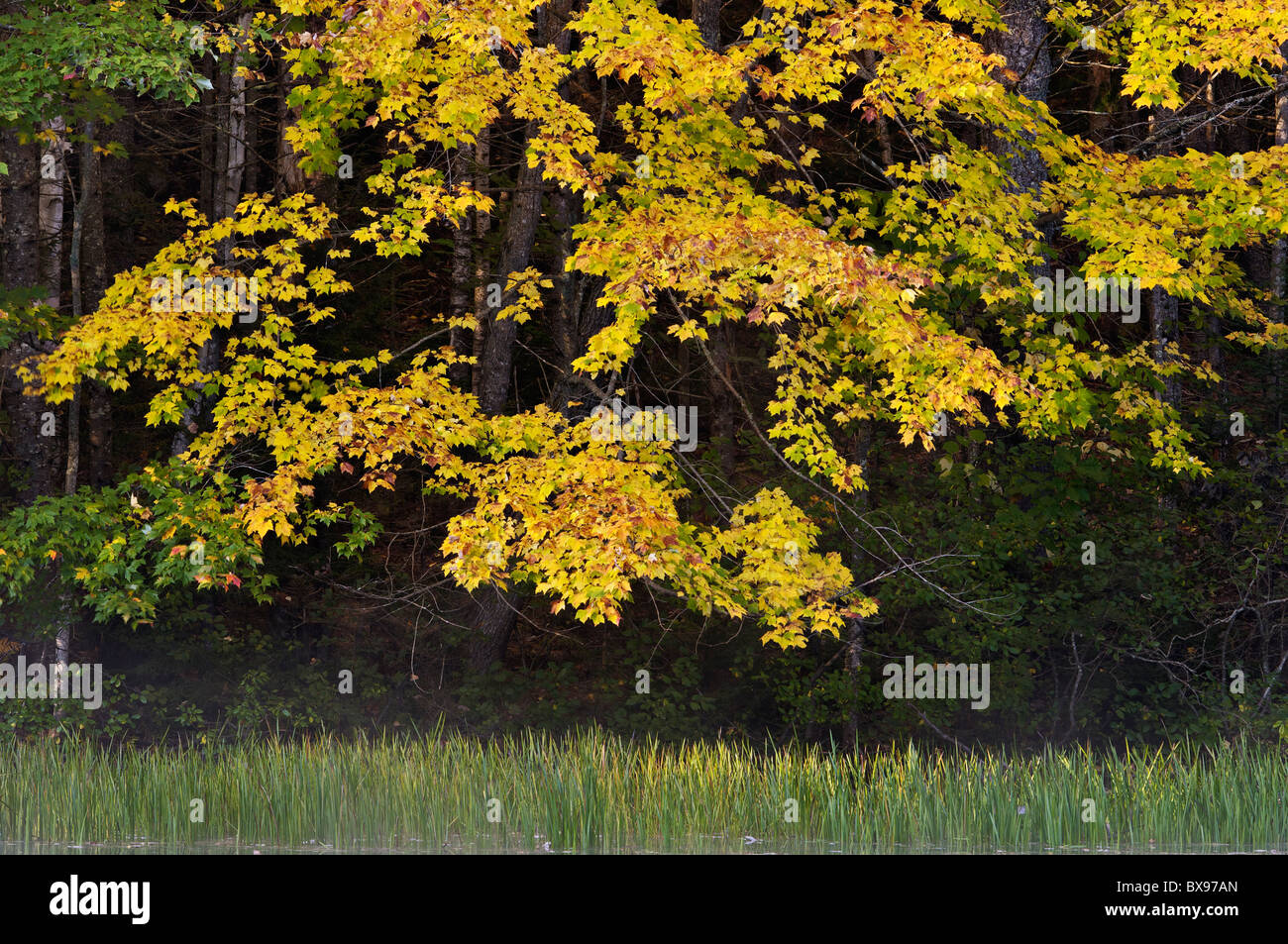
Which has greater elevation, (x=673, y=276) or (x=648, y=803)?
(x=673, y=276)

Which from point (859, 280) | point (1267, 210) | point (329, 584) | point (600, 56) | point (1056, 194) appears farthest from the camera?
point (329, 584)

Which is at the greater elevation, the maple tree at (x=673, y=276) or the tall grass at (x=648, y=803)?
the maple tree at (x=673, y=276)

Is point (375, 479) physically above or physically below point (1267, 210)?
below

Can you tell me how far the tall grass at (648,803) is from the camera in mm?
7961

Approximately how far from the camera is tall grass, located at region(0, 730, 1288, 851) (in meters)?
7.96

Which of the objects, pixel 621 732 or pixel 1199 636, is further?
pixel 621 732

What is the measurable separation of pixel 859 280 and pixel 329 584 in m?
6.91

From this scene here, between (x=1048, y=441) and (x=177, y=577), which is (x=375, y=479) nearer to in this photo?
(x=177, y=577)

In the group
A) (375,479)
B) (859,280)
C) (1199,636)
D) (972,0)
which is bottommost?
(1199,636)

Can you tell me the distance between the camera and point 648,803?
8.28 m

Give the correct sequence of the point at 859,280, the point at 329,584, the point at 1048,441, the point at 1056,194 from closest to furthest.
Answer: the point at 859,280 < the point at 1056,194 < the point at 1048,441 < the point at 329,584

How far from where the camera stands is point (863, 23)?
31.8 ft


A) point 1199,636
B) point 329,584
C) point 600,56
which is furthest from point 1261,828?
point 329,584

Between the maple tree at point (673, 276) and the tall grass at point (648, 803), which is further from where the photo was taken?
the maple tree at point (673, 276)
